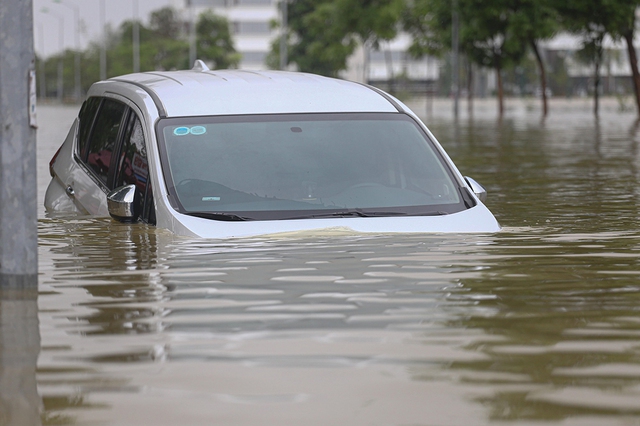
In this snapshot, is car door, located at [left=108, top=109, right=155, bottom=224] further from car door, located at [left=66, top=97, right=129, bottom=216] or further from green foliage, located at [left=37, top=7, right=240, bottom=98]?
green foliage, located at [left=37, top=7, right=240, bottom=98]

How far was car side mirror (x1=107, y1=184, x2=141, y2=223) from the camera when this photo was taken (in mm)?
6219

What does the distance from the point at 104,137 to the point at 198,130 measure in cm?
127

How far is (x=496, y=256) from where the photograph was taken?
5809 millimetres

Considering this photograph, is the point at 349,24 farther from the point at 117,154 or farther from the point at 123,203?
the point at 123,203

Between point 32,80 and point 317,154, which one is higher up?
point 32,80

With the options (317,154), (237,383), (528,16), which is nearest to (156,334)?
(237,383)

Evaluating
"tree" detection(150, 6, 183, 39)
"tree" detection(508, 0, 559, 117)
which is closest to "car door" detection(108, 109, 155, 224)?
"tree" detection(508, 0, 559, 117)

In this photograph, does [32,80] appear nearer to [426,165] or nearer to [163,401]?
[163,401]

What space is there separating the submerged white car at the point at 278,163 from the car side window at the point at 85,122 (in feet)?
3.09

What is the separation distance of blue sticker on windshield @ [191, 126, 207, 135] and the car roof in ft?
0.31

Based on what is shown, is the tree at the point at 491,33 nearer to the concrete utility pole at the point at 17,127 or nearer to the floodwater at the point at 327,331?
the floodwater at the point at 327,331

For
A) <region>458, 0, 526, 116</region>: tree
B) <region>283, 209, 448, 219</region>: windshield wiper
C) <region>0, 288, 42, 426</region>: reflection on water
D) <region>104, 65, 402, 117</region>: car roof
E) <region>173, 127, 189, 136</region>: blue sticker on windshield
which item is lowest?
<region>0, 288, 42, 426</region>: reflection on water

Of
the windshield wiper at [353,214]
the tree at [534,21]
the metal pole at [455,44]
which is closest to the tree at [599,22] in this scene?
the tree at [534,21]

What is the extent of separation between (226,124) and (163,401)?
3448 millimetres
